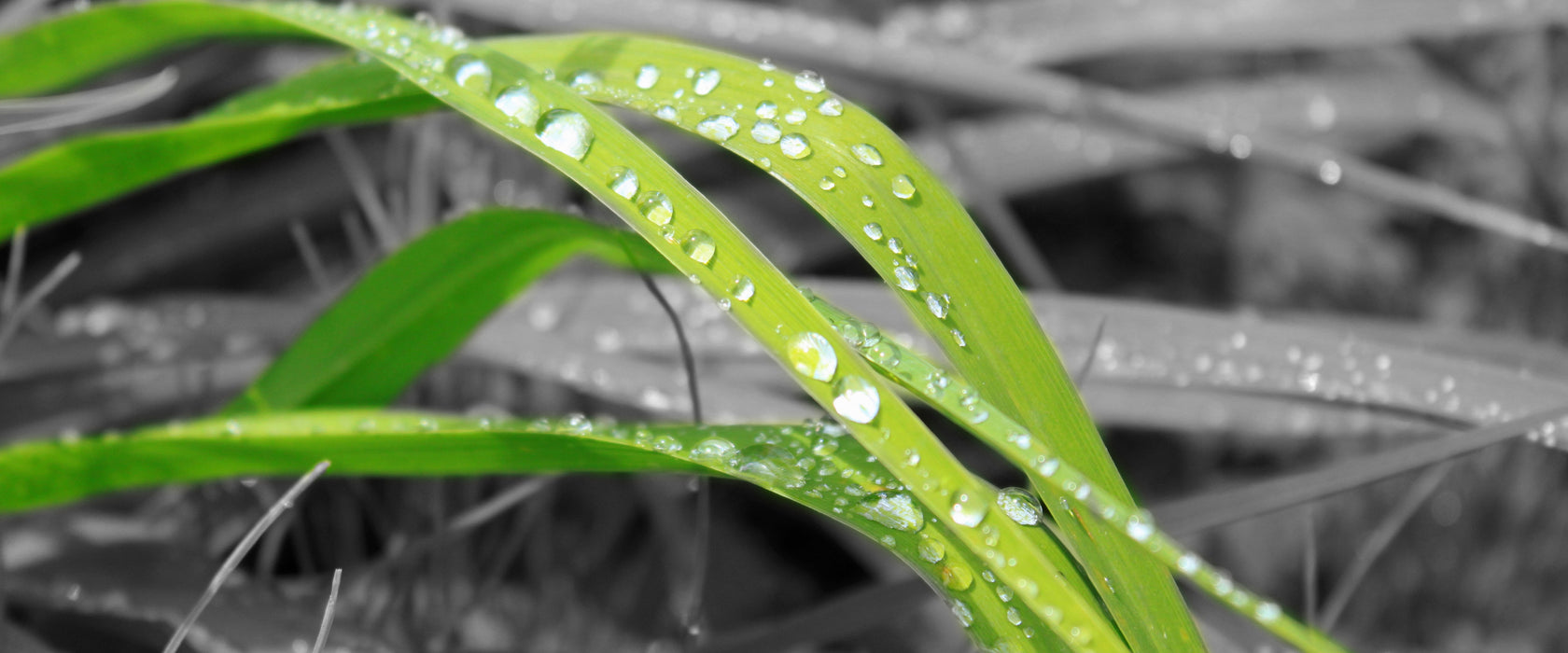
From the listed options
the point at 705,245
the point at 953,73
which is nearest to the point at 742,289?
the point at 705,245

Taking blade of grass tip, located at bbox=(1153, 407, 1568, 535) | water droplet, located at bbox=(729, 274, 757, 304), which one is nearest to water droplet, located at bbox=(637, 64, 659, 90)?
water droplet, located at bbox=(729, 274, 757, 304)

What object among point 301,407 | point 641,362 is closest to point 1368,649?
point 641,362

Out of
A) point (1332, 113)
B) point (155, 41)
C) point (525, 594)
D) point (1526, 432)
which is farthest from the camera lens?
point (1332, 113)

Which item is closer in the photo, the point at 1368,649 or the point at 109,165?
the point at 109,165

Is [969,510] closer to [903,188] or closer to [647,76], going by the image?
[903,188]

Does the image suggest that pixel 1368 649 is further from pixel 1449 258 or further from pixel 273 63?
pixel 273 63

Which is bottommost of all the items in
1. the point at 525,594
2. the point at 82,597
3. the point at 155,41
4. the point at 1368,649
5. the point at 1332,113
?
the point at 82,597
